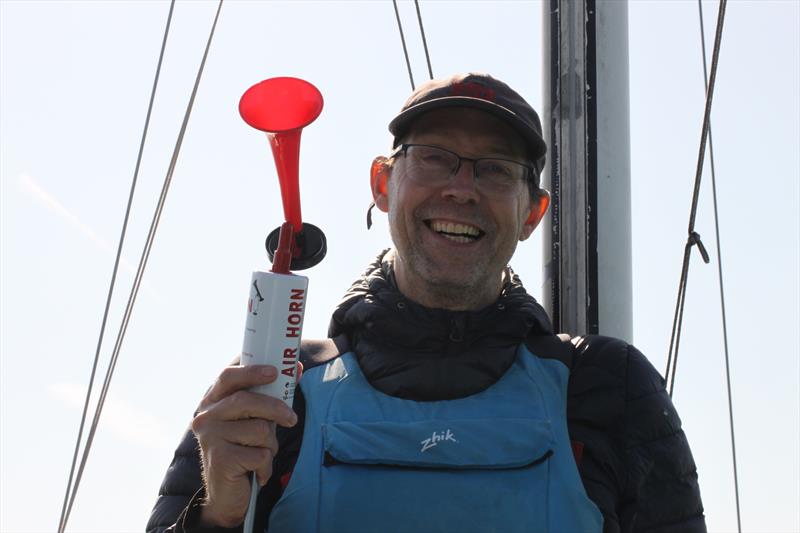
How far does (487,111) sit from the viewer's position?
2678mm

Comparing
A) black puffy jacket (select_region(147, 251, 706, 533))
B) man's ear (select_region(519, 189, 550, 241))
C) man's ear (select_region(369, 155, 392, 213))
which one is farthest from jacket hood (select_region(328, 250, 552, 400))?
man's ear (select_region(369, 155, 392, 213))

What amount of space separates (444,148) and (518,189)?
0.23m

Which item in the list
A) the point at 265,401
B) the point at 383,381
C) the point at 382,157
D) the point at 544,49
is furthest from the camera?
the point at 544,49

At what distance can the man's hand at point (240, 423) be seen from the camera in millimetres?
1856

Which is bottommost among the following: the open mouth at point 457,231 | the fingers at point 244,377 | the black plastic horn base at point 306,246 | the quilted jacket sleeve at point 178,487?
the quilted jacket sleeve at point 178,487

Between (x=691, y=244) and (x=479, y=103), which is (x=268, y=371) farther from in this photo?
(x=691, y=244)

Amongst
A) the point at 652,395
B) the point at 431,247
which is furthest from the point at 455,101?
the point at 652,395

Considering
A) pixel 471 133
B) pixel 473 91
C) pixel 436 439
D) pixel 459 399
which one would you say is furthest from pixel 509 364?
pixel 473 91

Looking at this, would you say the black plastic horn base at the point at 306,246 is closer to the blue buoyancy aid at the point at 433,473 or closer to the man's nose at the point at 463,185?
the blue buoyancy aid at the point at 433,473

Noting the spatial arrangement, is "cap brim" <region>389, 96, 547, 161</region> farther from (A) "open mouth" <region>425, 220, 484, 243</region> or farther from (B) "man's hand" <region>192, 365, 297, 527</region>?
(B) "man's hand" <region>192, 365, 297, 527</region>

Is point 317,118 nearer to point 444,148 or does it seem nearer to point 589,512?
point 444,148

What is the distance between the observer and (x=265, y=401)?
1.85m

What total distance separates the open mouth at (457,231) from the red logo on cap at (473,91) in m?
0.35

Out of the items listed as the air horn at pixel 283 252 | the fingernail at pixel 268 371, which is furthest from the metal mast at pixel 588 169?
the fingernail at pixel 268 371
